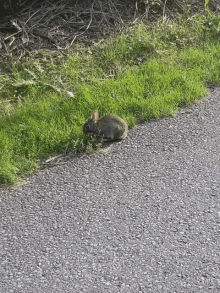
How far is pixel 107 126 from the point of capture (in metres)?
4.93

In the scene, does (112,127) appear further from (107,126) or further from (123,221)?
(123,221)

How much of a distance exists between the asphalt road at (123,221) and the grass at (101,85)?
40 centimetres

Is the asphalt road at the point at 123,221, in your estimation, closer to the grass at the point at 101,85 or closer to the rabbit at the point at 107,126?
the rabbit at the point at 107,126

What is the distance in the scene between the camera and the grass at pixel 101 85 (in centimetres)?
496

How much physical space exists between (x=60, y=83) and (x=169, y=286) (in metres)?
3.76

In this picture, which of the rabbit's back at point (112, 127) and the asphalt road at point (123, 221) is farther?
the rabbit's back at point (112, 127)

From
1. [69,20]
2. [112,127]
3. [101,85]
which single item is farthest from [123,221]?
[69,20]

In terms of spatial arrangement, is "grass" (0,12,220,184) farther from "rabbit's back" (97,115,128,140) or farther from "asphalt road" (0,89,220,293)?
"asphalt road" (0,89,220,293)

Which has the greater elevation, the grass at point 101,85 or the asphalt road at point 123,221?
the grass at point 101,85

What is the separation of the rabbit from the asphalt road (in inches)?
5.7

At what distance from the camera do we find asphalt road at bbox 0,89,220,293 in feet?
10.3

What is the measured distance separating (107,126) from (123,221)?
4.82ft

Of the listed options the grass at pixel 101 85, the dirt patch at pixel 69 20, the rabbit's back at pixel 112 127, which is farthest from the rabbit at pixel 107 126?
the dirt patch at pixel 69 20

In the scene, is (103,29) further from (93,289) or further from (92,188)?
(93,289)
